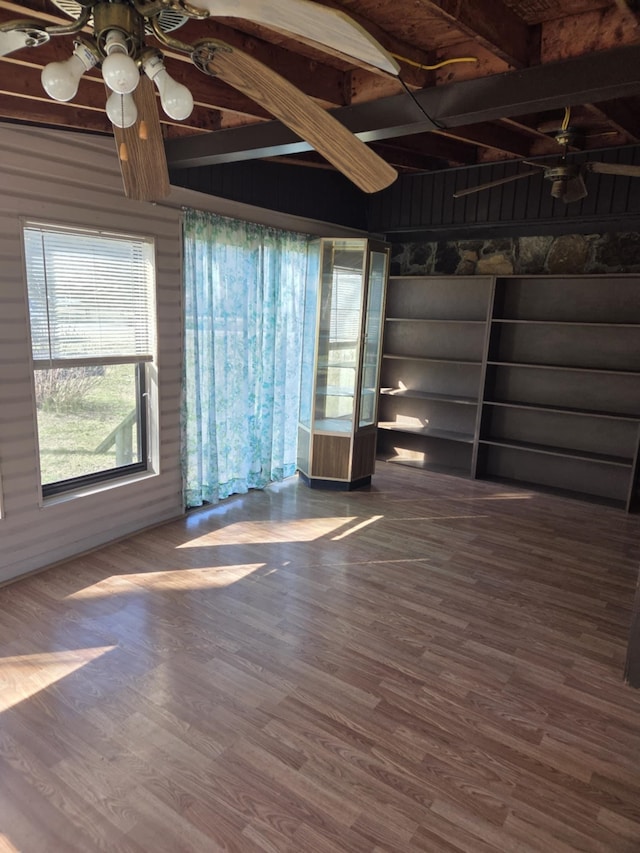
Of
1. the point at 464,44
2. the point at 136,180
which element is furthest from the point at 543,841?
the point at 464,44

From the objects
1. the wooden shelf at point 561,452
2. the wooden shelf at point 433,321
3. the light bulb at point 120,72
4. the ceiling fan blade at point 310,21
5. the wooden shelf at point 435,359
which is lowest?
the wooden shelf at point 561,452

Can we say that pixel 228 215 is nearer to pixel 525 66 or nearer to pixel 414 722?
pixel 525 66

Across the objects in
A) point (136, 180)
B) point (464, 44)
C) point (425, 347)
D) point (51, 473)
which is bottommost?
point (51, 473)

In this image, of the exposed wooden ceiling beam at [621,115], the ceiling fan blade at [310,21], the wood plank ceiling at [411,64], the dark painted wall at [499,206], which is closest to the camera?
the ceiling fan blade at [310,21]

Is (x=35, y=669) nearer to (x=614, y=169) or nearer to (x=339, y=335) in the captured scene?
(x=339, y=335)

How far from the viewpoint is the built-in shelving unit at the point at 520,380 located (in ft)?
16.5

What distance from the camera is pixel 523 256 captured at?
543 centimetres

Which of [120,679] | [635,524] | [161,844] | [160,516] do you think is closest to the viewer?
[161,844]

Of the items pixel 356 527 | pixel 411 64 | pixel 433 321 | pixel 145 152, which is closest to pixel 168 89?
pixel 145 152

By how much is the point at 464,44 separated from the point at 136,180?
59.7 inches

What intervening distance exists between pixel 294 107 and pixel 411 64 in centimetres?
119

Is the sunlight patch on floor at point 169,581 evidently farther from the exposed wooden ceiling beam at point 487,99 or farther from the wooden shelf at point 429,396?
the wooden shelf at point 429,396

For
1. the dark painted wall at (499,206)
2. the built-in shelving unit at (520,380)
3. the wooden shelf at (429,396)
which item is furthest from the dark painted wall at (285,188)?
the wooden shelf at (429,396)

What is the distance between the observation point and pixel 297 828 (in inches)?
71.7
